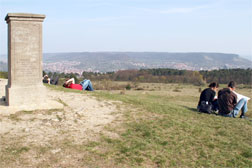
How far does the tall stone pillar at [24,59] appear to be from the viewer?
7516 mm

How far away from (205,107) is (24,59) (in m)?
6.53

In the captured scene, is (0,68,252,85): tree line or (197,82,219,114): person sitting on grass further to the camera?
(0,68,252,85): tree line

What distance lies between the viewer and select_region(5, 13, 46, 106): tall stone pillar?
296 inches

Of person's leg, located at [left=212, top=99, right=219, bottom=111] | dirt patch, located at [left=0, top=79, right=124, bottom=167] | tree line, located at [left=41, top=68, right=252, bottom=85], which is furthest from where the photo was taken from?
tree line, located at [left=41, top=68, right=252, bottom=85]

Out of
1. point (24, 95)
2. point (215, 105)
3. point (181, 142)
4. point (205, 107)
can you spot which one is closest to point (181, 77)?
→ point (215, 105)

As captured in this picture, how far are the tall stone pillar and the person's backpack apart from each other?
577 centimetres

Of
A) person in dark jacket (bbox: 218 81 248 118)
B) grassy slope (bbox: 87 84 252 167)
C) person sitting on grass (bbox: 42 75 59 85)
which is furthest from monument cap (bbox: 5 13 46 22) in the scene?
person sitting on grass (bbox: 42 75 59 85)

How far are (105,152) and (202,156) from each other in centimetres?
201

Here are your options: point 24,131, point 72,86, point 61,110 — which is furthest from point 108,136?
point 72,86

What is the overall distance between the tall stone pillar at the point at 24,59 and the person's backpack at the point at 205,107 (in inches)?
227

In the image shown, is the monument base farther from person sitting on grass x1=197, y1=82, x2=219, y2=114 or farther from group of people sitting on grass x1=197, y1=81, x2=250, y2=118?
group of people sitting on grass x1=197, y1=81, x2=250, y2=118

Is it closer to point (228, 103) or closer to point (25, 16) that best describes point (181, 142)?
point (228, 103)

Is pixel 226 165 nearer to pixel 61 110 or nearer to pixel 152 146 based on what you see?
pixel 152 146

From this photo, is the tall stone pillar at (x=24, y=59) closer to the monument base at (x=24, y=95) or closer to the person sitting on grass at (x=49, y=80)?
the monument base at (x=24, y=95)
